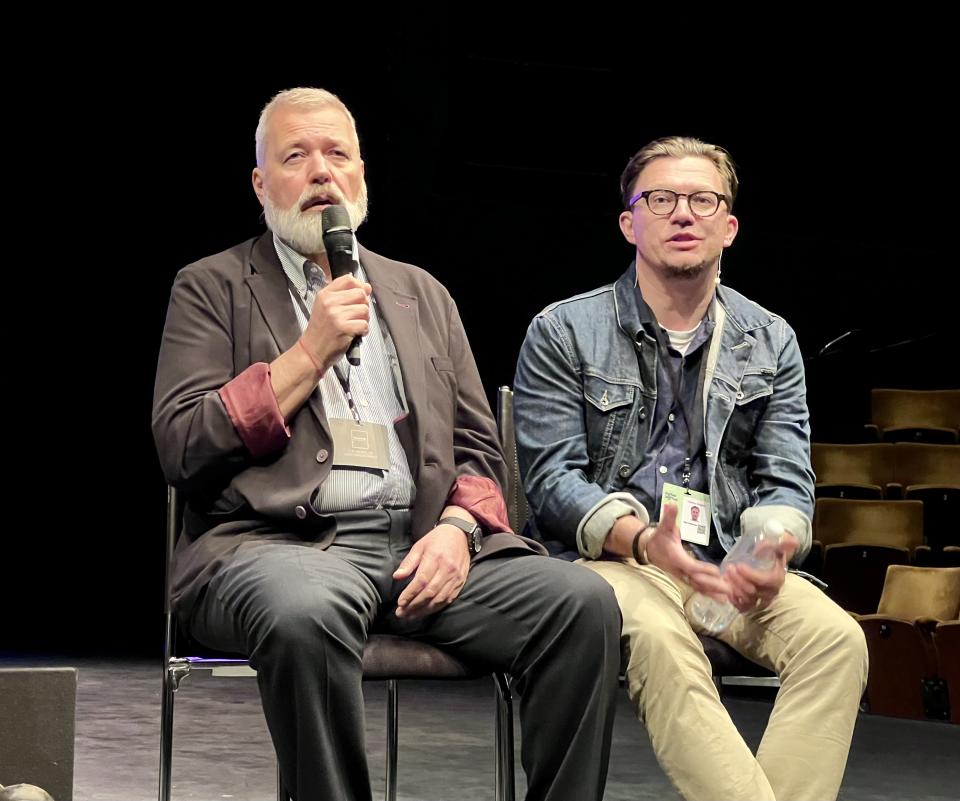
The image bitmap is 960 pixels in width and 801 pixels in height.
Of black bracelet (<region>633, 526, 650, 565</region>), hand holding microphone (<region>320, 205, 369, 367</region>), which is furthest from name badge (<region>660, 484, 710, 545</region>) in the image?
hand holding microphone (<region>320, 205, 369, 367</region>)

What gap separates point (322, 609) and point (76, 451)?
5222 mm

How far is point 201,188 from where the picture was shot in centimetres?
650

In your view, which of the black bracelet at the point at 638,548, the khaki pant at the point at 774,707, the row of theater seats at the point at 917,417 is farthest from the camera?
the row of theater seats at the point at 917,417

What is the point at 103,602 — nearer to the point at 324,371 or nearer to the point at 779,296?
the point at 779,296

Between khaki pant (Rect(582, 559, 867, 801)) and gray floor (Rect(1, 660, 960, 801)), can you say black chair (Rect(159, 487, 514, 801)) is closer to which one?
khaki pant (Rect(582, 559, 867, 801))

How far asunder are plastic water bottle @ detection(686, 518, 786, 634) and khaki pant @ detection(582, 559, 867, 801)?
0.21 feet

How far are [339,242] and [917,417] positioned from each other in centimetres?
561

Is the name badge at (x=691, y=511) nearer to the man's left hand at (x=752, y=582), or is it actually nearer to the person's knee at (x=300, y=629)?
the man's left hand at (x=752, y=582)

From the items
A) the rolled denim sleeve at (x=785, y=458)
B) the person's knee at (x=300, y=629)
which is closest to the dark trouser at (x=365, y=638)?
the person's knee at (x=300, y=629)

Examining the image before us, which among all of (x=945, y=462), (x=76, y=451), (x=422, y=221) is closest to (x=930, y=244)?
(x=945, y=462)

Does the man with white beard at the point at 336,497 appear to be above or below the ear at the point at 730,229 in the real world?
below

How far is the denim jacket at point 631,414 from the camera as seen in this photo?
2.11m

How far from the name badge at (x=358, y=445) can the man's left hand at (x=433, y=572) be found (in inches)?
5.6

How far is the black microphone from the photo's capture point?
1.87 meters
